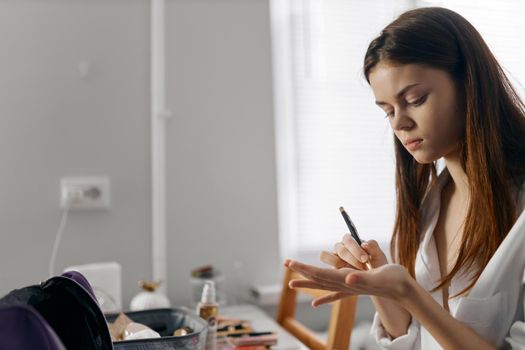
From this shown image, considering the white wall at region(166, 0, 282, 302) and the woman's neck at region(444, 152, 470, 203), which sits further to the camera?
the white wall at region(166, 0, 282, 302)

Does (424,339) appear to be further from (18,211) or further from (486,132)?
(18,211)

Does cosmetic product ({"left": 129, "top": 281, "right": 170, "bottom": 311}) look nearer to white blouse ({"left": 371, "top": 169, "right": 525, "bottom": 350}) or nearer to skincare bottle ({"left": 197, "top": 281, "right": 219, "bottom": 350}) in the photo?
skincare bottle ({"left": 197, "top": 281, "right": 219, "bottom": 350})

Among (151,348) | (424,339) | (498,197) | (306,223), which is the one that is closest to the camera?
(151,348)

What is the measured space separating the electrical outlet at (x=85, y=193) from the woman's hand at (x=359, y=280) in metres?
1.01

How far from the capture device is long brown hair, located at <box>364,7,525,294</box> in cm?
92

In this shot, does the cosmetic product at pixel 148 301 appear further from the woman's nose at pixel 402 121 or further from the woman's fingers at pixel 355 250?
the woman's nose at pixel 402 121

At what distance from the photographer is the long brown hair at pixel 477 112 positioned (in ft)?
3.03

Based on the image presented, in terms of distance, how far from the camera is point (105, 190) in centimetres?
161

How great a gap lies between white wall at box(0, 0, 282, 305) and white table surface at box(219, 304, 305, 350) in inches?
6.0

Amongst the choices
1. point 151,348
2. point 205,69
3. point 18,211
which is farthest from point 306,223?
point 151,348

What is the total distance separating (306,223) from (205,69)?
71cm

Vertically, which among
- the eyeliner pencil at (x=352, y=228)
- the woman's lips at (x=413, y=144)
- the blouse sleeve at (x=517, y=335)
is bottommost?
the blouse sleeve at (x=517, y=335)

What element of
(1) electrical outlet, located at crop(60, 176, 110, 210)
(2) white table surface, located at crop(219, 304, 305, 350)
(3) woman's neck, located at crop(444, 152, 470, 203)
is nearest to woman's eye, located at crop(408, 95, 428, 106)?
(3) woman's neck, located at crop(444, 152, 470, 203)

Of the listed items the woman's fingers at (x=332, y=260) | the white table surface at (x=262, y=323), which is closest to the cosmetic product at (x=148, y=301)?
the white table surface at (x=262, y=323)
